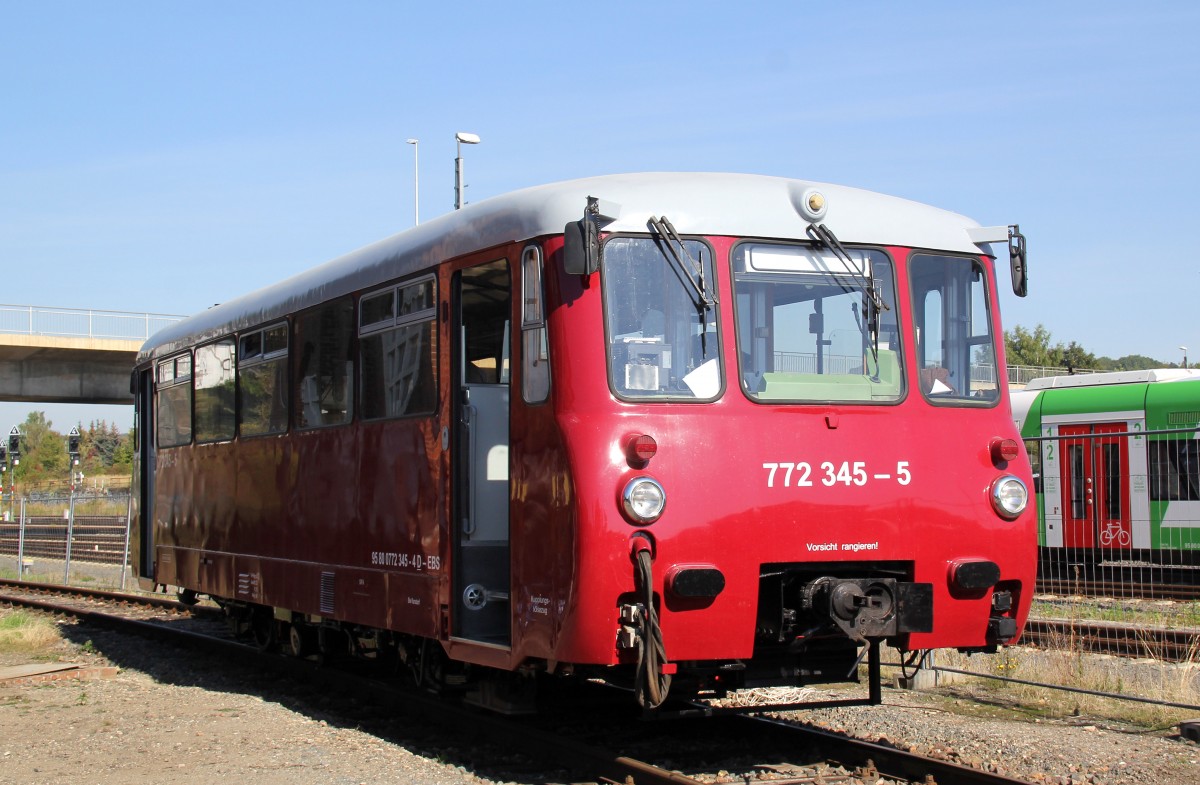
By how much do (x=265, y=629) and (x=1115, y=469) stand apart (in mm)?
10061

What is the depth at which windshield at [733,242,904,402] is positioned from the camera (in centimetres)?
727

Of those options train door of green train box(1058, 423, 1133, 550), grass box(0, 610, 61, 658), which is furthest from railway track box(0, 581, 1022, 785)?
train door of green train box(1058, 423, 1133, 550)

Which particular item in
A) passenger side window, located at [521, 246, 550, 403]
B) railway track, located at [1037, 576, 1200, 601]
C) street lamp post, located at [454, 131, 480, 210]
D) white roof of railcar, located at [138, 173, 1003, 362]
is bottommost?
railway track, located at [1037, 576, 1200, 601]

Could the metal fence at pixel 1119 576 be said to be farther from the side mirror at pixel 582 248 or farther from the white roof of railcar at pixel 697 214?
the side mirror at pixel 582 248

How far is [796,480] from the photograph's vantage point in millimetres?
7078

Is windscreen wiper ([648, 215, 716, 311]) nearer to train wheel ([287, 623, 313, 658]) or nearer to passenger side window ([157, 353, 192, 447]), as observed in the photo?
train wheel ([287, 623, 313, 658])

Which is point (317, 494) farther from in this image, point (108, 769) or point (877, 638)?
point (877, 638)

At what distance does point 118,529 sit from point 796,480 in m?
30.8

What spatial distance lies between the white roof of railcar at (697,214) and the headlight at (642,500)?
53.5 inches

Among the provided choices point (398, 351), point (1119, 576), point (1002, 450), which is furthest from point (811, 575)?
point (1119, 576)

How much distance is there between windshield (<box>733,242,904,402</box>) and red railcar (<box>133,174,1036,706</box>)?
0.04 ft

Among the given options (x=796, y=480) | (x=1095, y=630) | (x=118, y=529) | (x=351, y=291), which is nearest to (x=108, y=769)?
(x=351, y=291)

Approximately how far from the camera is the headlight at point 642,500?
670cm

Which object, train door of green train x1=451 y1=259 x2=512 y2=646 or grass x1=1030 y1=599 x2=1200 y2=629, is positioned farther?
grass x1=1030 y1=599 x2=1200 y2=629
